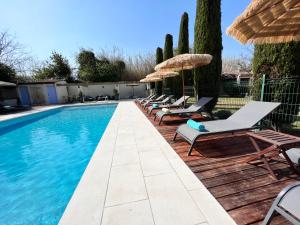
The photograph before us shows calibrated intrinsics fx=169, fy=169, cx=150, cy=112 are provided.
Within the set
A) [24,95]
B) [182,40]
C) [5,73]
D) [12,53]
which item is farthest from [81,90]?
[182,40]

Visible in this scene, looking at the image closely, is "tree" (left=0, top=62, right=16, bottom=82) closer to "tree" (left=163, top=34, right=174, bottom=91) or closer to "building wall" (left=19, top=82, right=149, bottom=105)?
"building wall" (left=19, top=82, right=149, bottom=105)

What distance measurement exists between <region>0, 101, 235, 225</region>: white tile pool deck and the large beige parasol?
2.43 metres

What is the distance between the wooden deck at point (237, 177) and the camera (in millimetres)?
2010

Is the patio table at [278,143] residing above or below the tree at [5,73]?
below

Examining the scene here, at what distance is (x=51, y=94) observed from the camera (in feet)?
73.5

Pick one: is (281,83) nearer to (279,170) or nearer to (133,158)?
(279,170)

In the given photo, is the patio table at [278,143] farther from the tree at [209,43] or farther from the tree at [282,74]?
the tree at [209,43]

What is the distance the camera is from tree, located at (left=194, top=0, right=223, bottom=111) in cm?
823

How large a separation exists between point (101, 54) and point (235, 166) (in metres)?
31.5

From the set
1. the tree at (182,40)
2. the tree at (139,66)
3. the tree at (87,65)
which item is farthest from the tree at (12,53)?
the tree at (182,40)

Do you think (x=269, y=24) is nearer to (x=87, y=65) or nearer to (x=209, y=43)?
(x=209, y=43)

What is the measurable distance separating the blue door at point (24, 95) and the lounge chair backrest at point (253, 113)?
25393mm

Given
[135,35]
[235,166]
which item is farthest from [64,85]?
[235,166]

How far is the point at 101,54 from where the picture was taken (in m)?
30.5
